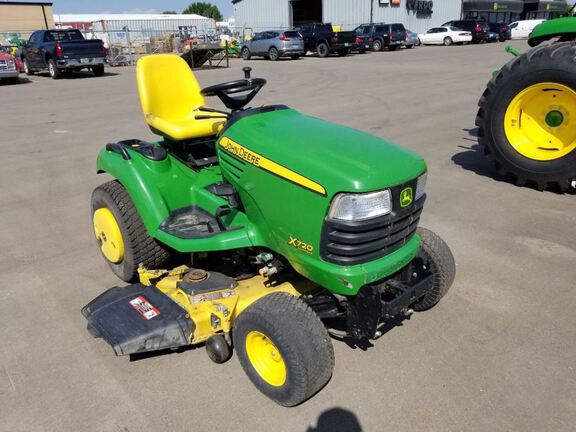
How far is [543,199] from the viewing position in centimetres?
505

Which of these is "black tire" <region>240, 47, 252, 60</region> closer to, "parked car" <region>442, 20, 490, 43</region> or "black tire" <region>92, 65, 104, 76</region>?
"black tire" <region>92, 65, 104, 76</region>

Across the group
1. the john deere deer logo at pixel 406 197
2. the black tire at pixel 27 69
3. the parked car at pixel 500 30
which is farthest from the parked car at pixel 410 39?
the john deere deer logo at pixel 406 197

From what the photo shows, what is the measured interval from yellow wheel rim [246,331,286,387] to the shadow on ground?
263 millimetres

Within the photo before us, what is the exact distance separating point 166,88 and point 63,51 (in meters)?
15.3

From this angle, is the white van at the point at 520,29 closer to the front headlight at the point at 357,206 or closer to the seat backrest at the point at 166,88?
the seat backrest at the point at 166,88

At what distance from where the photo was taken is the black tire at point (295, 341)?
88.8 inches

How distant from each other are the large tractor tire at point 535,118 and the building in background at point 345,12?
3327 centimetres

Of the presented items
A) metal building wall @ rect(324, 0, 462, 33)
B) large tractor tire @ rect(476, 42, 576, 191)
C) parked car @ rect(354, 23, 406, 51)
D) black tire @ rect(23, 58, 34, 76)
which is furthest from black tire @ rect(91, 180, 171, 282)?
metal building wall @ rect(324, 0, 462, 33)

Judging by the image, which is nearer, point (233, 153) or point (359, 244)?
point (359, 244)

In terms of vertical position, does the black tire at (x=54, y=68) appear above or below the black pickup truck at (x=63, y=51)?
below

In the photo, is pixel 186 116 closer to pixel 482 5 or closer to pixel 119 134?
pixel 119 134

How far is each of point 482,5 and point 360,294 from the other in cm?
4798

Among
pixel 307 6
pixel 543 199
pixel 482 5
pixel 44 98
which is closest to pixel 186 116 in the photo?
pixel 543 199

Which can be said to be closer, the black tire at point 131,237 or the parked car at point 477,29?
the black tire at point 131,237
